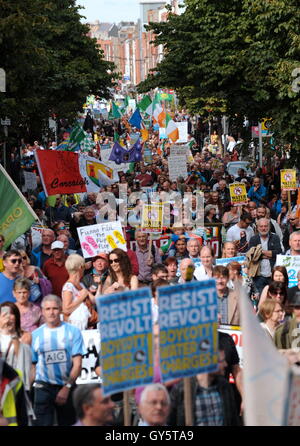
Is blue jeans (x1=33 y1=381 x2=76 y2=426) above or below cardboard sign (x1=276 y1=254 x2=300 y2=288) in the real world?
below

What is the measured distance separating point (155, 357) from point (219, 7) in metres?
23.5

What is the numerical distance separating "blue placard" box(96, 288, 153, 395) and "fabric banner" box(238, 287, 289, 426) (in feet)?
3.87

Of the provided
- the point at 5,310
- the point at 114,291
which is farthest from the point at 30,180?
the point at 5,310

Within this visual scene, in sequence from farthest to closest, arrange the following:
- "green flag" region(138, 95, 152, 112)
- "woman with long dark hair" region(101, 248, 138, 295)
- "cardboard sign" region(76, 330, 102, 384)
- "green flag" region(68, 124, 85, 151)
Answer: "green flag" region(138, 95, 152, 112)
"green flag" region(68, 124, 85, 151)
"woman with long dark hair" region(101, 248, 138, 295)
"cardboard sign" region(76, 330, 102, 384)

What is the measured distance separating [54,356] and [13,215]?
17.0 feet

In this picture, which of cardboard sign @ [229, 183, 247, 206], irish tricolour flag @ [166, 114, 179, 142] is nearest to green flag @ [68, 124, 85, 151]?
irish tricolour flag @ [166, 114, 179, 142]

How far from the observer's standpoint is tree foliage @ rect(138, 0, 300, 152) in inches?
966

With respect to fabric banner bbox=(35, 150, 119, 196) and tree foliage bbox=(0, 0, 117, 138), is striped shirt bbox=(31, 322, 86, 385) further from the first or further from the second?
tree foliage bbox=(0, 0, 117, 138)

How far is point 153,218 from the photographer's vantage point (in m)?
16.5

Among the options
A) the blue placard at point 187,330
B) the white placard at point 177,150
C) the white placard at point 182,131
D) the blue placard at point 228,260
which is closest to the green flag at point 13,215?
the blue placard at point 228,260

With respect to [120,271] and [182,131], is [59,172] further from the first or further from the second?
[182,131]

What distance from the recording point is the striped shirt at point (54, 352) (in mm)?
8227

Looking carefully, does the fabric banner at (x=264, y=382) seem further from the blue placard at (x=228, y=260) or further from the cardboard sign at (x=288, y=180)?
the cardboard sign at (x=288, y=180)

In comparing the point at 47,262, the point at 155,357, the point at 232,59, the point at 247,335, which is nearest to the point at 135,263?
the point at 47,262
